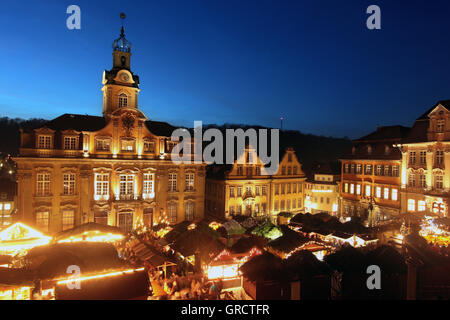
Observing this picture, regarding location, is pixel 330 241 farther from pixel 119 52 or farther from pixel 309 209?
pixel 119 52

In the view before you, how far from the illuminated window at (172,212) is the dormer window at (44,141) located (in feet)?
42.9

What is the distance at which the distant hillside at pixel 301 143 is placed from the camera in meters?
81.4

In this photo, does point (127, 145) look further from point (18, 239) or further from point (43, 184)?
point (18, 239)

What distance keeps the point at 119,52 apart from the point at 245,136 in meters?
17.8

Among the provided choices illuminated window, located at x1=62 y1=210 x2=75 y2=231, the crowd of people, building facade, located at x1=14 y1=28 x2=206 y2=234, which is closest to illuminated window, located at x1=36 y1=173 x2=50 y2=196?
building facade, located at x1=14 y1=28 x2=206 y2=234

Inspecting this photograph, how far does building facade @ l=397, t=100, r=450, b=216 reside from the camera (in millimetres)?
30719

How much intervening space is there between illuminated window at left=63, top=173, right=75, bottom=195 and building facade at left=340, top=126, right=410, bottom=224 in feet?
109

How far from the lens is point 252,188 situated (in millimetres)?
36000

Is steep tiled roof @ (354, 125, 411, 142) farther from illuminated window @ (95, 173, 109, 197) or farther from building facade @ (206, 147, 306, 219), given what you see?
illuminated window @ (95, 173, 109, 197)

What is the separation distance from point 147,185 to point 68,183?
7.41m

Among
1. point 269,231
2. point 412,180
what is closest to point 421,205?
point 412,180
